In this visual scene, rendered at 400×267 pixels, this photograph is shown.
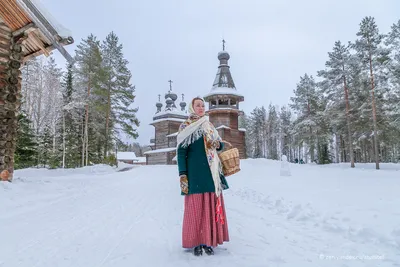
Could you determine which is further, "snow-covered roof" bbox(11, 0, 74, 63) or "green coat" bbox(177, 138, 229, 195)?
"snow-covered roof" bbox(11, 0, 74, 63)

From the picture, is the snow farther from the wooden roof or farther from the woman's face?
the woman's face

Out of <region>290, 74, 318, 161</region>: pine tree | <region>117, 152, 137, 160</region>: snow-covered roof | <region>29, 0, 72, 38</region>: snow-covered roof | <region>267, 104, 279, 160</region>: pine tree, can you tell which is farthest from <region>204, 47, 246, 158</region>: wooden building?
<region>117, 152, 137, 160</region>: snow-covered roof

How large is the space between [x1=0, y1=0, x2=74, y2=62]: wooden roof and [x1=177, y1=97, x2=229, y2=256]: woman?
7.93 m

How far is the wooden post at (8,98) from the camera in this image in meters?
8.30

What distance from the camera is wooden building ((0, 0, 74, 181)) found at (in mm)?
8375

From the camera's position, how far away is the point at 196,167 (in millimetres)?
3348

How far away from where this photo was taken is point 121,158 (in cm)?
6538

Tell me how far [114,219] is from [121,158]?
6362cm

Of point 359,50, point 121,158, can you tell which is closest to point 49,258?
point 359,50

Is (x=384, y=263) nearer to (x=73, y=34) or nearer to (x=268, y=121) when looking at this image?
(x=73, y=34)

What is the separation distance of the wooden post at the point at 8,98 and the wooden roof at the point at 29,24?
0.26 metres

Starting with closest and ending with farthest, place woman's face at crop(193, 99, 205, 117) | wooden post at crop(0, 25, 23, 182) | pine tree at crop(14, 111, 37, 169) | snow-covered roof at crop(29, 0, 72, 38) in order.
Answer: woman's face at crop(193, 99, 205, 117) → wooden post at crop(0, 25, 23, 182) → snow-covered roof at crop(29, 0, 72, 38) → pine tree at crop(14, 111, 37, 169)

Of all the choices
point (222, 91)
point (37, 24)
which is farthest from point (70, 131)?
point (37, 24)

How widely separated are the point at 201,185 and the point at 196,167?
→ 250 mm
